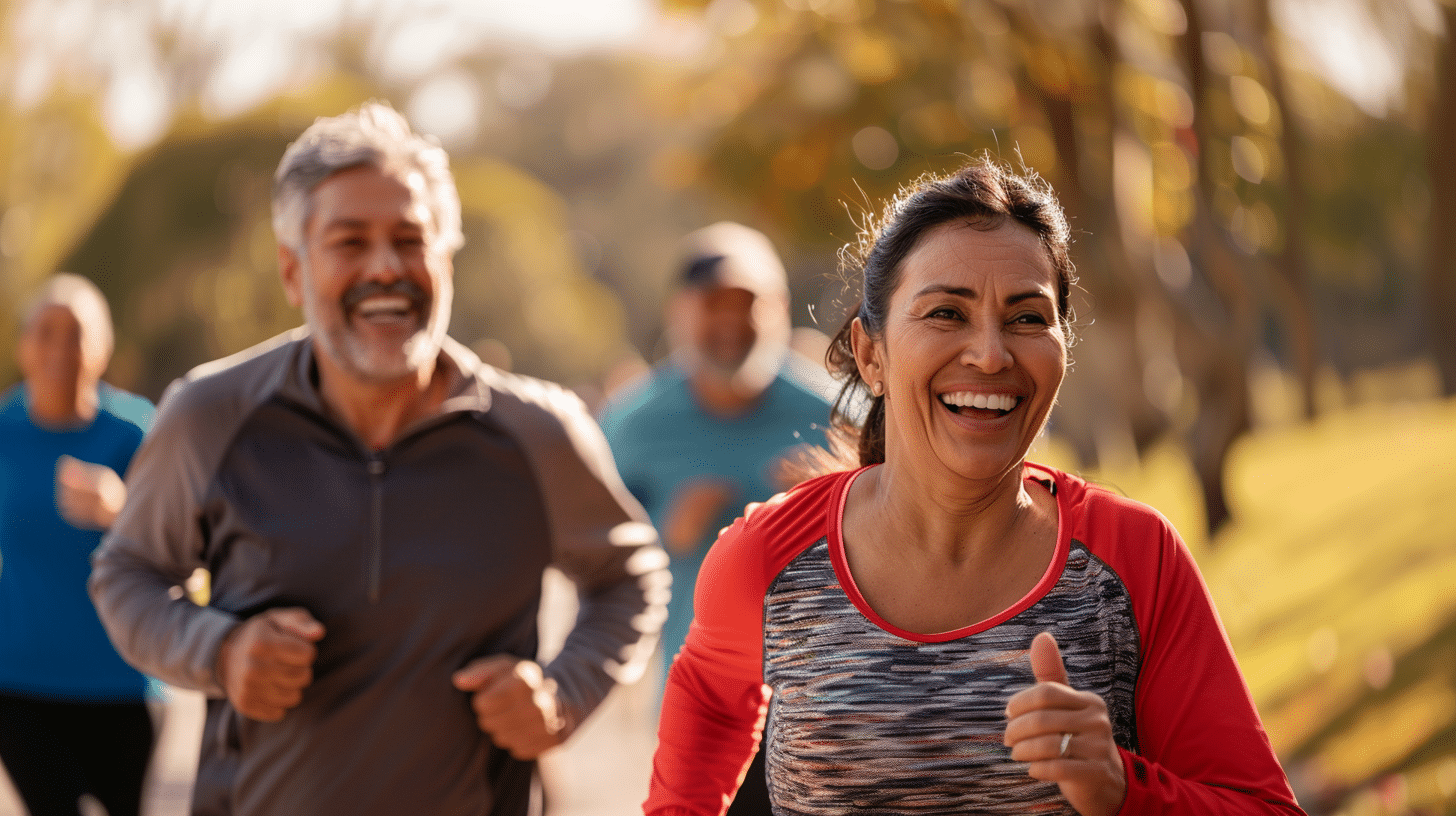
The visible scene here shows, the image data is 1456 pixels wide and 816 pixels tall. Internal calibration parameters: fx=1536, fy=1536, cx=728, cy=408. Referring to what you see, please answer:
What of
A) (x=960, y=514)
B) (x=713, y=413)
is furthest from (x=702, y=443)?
(x=960, y=514)

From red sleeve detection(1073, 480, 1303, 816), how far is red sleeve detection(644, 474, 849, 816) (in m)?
0.47

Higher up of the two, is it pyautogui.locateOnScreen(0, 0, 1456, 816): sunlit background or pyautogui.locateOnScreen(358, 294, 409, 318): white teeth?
pyautogui.locateOnScreen(0, 0, 1456, 816): sunlit background

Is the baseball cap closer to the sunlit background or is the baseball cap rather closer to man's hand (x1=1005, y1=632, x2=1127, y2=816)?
the sunlit background

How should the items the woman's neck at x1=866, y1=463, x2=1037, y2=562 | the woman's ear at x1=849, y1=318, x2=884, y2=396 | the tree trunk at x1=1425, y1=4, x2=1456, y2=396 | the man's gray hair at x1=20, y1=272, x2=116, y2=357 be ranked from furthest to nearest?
the tree trunk at x1=1425, y1=4, x2=1456, y2=396 < the man's gray hair at x1=20, y1=272, x2=116, y2=357 < the woman's ear at x1=849, y1=318, x2=884, y2=396 < the woman's neck at x1=866, y1=463, x2=1037, y2=562

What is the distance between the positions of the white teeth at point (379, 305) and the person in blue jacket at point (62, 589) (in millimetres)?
1636

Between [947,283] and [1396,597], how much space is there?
7.20 m

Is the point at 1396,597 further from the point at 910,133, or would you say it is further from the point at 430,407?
the point at 910,133

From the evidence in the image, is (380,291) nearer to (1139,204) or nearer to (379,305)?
(379,305)

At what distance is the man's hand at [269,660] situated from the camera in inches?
112

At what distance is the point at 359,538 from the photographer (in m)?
3.06

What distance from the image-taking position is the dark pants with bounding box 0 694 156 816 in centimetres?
457

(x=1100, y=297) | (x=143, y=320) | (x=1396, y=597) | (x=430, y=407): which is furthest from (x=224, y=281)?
(x=430, y=407)

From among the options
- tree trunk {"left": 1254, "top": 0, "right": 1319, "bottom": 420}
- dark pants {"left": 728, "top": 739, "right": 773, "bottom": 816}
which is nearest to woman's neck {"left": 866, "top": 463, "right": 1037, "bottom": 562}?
dark pants {"left": 728, "top": 739, "right": 773, "bottom": 816}

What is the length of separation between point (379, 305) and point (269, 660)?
767mm
